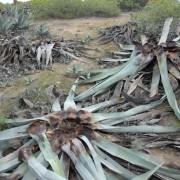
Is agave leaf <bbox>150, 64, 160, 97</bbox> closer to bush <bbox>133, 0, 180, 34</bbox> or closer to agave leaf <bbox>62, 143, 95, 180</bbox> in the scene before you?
agave leaf <bbox>62, 143, 95, 180</bbox>

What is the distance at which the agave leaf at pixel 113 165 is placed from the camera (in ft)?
11.7

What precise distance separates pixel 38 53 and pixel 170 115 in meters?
2.79

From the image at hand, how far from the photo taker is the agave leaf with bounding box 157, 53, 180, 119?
15.0ft

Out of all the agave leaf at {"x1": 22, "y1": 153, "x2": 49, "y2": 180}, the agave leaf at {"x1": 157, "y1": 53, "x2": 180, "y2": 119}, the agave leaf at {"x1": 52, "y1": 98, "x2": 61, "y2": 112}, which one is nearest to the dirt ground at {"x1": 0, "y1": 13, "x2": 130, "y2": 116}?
the agave leaf at {"x1": 52, "y1": 98, "x2": 61, "y2": 112}

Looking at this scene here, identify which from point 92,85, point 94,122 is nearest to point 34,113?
point 94,122

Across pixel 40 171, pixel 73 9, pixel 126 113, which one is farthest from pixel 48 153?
pixel 73 9

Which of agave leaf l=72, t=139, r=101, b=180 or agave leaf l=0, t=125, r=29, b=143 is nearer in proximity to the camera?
agave leaf l=72, t=139, r=101, b=180

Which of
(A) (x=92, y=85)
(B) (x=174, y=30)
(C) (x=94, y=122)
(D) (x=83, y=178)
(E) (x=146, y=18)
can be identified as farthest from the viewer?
(E) (x=146, y=18)

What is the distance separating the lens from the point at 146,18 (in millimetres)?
8531

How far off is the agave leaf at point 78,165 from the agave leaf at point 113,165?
0.70 ft

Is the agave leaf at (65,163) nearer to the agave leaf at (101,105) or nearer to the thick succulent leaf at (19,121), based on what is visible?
the thick succulent leaf at (19,121)

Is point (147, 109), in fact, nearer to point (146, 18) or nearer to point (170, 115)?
point (170, 115)

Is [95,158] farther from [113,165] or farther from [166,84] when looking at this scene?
[166,84]

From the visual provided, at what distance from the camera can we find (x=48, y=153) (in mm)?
3742
